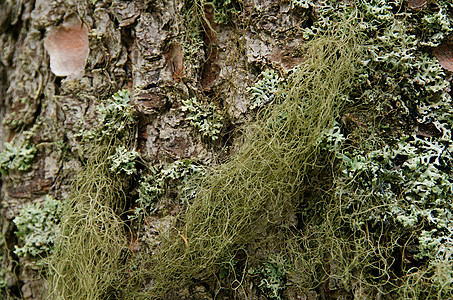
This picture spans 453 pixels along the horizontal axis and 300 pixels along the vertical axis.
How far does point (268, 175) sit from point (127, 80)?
2.00 ft

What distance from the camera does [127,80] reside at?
1.44 meters

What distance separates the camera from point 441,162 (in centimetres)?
123

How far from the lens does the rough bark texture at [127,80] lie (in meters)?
1.34

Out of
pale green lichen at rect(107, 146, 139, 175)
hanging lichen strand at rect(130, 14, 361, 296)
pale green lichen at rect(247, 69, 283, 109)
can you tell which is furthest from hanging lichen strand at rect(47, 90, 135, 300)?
pale green lichen at rect(247, 69, 283, 109)

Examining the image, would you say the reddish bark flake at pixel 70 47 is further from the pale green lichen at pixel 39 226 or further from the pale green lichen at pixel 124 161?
the pale green lichen at pixel 39 226

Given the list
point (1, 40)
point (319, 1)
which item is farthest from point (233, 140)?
point (1, 40)

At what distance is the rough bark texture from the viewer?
52.7 inches

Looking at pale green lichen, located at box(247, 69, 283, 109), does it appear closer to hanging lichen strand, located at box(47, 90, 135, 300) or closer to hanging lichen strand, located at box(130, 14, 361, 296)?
hanging lichen strand, located at box(130, 14, 361, 296)

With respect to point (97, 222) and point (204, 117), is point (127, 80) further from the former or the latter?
point (97, 222)

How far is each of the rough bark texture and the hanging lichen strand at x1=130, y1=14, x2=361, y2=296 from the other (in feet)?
0.34

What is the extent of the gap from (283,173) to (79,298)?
2.52ft

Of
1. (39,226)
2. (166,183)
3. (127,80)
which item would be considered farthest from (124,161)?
(39,226)

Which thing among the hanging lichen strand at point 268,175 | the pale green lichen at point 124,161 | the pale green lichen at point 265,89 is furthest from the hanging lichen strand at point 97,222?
the pale green lichen at point 265,89

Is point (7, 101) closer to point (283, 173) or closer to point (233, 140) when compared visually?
point (233, 140)
